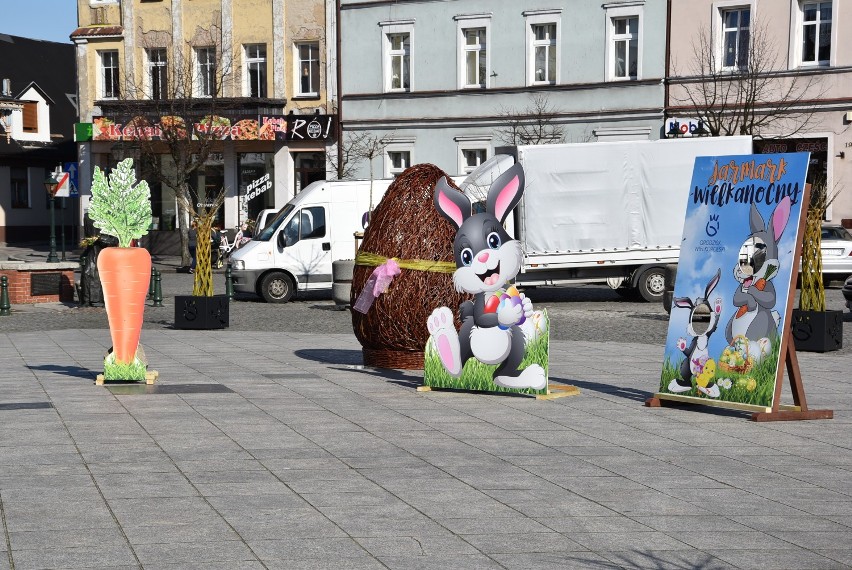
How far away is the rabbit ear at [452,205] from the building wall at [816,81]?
22.6m

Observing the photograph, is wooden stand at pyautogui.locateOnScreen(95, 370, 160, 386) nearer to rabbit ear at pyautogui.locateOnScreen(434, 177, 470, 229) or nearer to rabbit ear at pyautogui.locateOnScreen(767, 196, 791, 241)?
rabbit ear at pyautogui.locateOnScreen(434, 177, 470, 229)

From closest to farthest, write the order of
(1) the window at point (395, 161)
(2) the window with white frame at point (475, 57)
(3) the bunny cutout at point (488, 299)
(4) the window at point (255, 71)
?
(3) the bunny cutout at point (488, 299)
(2) the window with white frame at point (475, 57)
(1) the window at point (395, 161)
(4) the window at point (255, 71)

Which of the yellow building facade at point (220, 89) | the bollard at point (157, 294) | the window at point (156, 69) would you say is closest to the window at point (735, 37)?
the yellow building facade at point (220, 89)

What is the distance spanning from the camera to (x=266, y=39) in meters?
42.5

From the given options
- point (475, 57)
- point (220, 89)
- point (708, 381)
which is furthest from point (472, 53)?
point (708, 381)

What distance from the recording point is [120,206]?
1316 cm

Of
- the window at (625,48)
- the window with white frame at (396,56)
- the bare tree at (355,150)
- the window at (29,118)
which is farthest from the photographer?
the window at (29,118)

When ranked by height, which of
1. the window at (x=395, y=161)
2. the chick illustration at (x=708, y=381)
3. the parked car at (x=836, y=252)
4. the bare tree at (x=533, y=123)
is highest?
the bare tree at (x=533, y=123)

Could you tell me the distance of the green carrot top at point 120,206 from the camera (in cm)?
1311

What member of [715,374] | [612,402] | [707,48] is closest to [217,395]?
[612,402]

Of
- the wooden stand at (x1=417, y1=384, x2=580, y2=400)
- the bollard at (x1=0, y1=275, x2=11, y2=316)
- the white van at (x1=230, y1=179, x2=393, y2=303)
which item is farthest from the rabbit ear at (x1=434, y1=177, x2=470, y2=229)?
the white van at (x1=230, y1=179, x2=393, y2=303)

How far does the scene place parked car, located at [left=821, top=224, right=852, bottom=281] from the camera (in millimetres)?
28922

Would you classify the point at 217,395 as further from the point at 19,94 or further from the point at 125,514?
the point at 19,94

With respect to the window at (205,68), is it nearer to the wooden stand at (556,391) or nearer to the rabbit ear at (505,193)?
the rabbit ear at (505,193)
